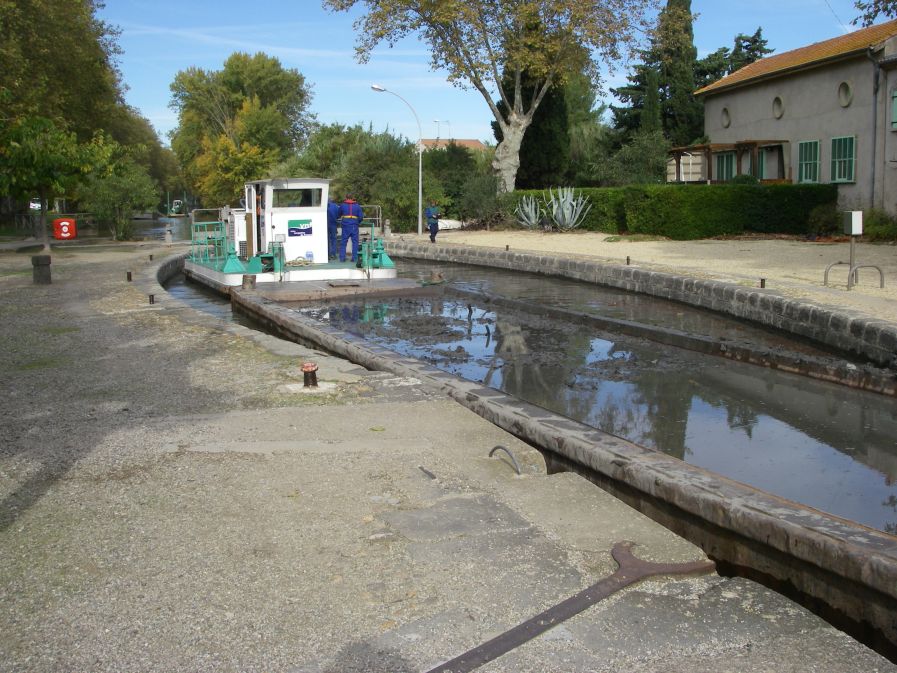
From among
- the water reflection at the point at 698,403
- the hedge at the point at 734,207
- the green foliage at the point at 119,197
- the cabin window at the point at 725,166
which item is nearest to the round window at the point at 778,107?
the cabin window at the point at 725,166

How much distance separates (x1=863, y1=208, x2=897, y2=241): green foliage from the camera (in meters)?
21.9

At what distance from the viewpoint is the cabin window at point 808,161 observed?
26734mm

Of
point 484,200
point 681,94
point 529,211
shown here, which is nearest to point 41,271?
point 529,211

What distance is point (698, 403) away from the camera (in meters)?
8.77

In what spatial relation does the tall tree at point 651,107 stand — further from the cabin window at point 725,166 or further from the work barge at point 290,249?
the work barge at point 290,249

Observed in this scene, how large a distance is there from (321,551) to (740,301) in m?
10.9

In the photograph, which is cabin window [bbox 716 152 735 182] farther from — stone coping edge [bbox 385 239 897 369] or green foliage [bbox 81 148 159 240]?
green foliage [bbox 81 148 159 240]

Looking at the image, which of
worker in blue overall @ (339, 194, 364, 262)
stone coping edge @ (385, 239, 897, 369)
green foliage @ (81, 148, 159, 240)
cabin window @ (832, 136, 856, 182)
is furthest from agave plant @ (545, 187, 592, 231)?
green foliage @ (81, 148, 159, 240)

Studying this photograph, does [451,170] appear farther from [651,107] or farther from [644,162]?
[644,162]

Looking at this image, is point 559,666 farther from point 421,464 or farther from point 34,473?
point 34,473

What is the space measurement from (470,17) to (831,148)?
43.3 ft

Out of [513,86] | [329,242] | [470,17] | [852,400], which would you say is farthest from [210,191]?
[852,400]

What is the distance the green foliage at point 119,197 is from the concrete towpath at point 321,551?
28.1m

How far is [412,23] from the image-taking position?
34031 millimetres
